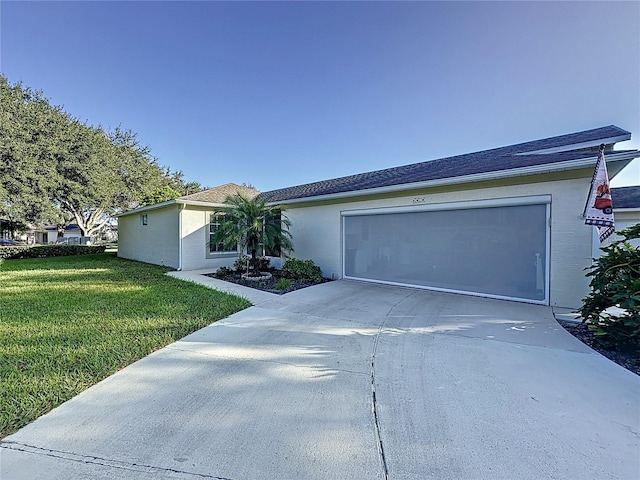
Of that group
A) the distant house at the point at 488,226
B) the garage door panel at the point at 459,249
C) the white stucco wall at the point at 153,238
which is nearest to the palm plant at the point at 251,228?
the distant house at the point at 488,226

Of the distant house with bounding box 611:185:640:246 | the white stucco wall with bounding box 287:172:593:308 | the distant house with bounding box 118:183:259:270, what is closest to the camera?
the white stucco wall with bounding box 287:172:593:308

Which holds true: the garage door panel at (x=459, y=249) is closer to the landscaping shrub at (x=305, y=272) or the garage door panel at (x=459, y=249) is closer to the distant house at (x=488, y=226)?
→ the distant house at (x=488, y=226)

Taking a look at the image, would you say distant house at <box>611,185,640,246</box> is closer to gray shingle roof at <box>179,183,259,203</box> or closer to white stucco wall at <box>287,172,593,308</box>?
white stucco wall at <box>287,172,593,308</box>

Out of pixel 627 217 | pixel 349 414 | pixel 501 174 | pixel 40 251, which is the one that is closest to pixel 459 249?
pixel 501 174

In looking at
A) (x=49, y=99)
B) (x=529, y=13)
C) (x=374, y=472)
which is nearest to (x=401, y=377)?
(x=374, y=472)

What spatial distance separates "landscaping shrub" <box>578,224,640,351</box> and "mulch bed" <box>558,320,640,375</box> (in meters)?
0.11

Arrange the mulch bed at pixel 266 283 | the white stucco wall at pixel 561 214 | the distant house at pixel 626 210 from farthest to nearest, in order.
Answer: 1. the distant house at pixel 626 210
2. the mulch bed at pixel 266 283
3. the white stucco wall at pixel 561 214

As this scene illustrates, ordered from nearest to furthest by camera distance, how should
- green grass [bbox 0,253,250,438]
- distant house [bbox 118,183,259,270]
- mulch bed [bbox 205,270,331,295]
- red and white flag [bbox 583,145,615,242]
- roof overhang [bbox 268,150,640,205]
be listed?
1. green grass [bbox 0,253,250,438]
2. red and white flag [bbox 583,145,615,242]
3. roof overhang [bbox 268,150,640,205]
4. mulch bed [bbox 205,270,331,295]
5. distant house [bbox 118,183,259,270]

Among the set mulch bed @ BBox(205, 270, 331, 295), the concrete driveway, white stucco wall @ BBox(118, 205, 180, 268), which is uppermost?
white stucco wall @ BBox(118, 205, 180, 268)

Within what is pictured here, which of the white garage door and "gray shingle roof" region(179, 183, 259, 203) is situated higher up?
"gray shingle roof" region(179, 183, 259, 203)

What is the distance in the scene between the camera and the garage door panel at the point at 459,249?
20.0 ft

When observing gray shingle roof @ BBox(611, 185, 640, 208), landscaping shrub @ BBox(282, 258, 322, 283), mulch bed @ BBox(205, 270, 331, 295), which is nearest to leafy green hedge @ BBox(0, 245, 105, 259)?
mulch bed @ BBox(205, 270, 331, 295)

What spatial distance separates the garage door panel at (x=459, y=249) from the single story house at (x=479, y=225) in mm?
22

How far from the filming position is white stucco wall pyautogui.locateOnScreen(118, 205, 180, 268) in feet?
39.5
